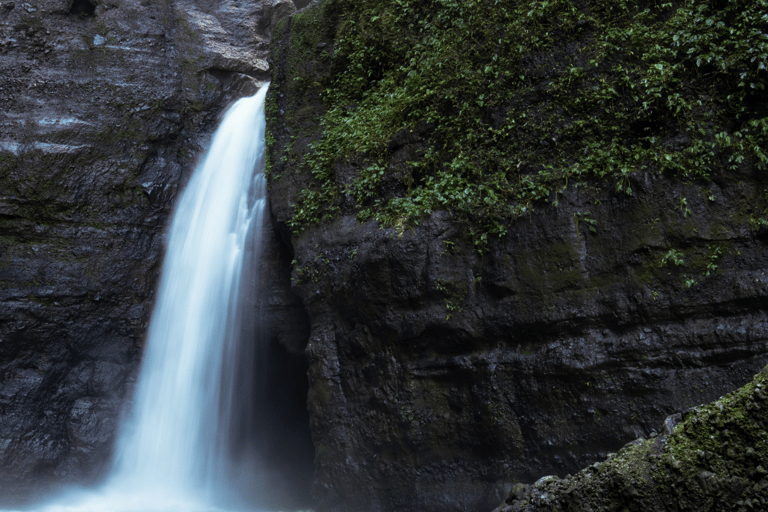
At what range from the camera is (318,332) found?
7.11 metres

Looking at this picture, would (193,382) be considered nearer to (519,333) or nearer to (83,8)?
(519,333)

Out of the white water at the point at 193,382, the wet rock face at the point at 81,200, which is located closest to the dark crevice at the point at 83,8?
the wet rock face at the point at 81,200

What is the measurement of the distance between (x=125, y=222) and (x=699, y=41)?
33.3 ft

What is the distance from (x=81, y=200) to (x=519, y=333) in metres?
9.25

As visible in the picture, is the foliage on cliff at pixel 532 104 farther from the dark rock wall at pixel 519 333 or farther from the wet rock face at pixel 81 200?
the wet rock face at pixel 81 200

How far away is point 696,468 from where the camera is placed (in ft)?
5.84

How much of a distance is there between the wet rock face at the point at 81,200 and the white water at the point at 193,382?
1.93 ft

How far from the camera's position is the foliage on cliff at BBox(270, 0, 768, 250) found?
194 inches

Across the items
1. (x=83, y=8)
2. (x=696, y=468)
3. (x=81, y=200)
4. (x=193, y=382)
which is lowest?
(x=696, y=468)

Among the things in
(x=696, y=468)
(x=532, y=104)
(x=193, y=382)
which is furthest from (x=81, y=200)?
(x=696, y=468)

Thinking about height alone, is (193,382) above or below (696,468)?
above

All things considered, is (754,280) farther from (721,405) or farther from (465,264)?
(721,405)

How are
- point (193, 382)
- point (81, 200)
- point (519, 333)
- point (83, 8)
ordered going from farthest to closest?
1. point (83, 8)
2. point (81, 200)
3. point (193, 382)
4. point (519, 333)

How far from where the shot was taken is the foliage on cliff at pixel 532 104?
4.92 meters
